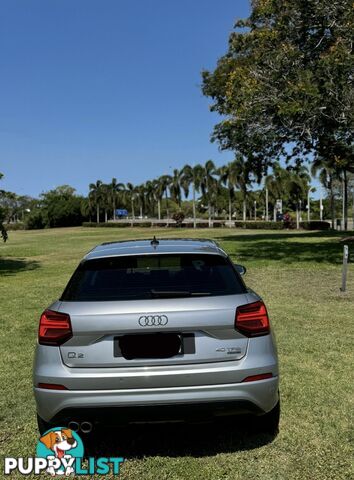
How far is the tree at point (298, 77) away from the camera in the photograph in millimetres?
15609

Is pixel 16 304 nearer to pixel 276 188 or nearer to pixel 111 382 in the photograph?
pixel 111 382

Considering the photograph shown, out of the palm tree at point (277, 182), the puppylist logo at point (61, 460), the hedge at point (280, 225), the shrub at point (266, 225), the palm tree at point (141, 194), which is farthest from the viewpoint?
the palm tree at point (141, 194)

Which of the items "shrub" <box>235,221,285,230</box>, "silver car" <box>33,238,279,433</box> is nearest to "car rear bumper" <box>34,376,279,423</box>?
"silver car" <box>33,238,279,433</box>

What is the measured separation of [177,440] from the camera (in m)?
3.85

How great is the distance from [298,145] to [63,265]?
41.2 ft

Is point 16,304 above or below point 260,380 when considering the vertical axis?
below

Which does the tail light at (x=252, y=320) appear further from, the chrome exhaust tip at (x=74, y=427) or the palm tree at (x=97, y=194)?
the palm tree at (x=97, y=194)

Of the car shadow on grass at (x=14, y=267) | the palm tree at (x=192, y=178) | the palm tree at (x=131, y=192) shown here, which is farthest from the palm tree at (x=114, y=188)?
the car shadow on grass at (x=14, y=267)

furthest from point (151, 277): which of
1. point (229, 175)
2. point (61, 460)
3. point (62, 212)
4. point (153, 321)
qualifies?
point (62, 212)

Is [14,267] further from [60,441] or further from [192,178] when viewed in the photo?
[192,178]

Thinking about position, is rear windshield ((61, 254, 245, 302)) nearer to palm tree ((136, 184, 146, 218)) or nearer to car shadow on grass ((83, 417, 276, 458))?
car shadow on grass ((83, 417, 276, 458))

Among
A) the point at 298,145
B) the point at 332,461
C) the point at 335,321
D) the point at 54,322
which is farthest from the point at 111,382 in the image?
the point at 298,145

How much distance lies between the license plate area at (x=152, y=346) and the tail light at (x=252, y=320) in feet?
1.17

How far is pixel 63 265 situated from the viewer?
1945 centimetres
